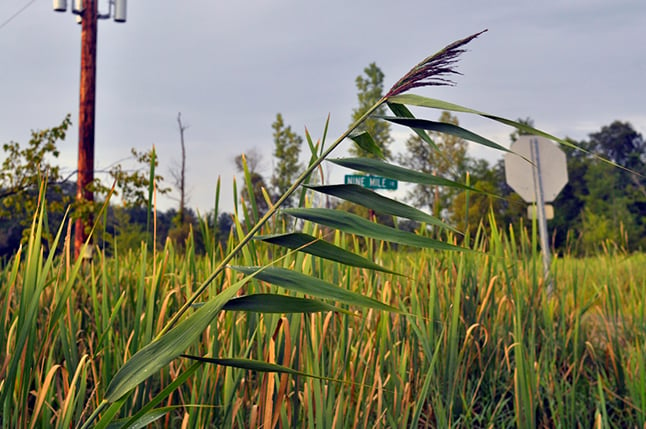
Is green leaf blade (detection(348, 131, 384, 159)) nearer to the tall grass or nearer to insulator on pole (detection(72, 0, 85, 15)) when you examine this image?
the tall grass

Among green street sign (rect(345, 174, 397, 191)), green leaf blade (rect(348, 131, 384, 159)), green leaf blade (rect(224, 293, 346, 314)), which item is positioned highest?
green street sign (rect(345, 174, 397, 191))

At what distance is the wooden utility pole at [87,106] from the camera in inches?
442

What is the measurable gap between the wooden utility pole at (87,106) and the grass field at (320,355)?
800cm

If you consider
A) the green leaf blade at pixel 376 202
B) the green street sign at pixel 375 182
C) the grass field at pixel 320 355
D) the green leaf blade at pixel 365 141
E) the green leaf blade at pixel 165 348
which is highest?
the green street sign at pixel 375 182

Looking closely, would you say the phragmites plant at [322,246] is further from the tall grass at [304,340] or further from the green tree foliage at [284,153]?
the green tree foliage at [284,153]

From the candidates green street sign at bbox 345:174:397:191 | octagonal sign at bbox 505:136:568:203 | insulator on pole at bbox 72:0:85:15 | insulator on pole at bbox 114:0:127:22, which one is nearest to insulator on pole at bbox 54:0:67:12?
insulator on pole at bbox 72:0:85:15

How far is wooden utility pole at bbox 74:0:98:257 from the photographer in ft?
36.8

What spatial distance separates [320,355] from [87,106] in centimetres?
1104

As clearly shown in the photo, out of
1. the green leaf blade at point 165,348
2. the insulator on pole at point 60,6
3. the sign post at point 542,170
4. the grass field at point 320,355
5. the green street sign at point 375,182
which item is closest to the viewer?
the green leaf blade at point 165,348

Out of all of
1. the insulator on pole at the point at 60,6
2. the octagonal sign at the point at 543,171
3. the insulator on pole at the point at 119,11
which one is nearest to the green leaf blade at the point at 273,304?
the octagonal sign at the point at 543,171

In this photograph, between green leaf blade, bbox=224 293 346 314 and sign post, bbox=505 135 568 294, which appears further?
sign post, bbox=505 135 568 294

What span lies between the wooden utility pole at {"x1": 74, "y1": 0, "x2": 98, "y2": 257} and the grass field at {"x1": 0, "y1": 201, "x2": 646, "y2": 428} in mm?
8000

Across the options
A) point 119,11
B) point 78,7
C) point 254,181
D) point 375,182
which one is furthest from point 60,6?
point 254,181

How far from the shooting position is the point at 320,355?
1937mm
